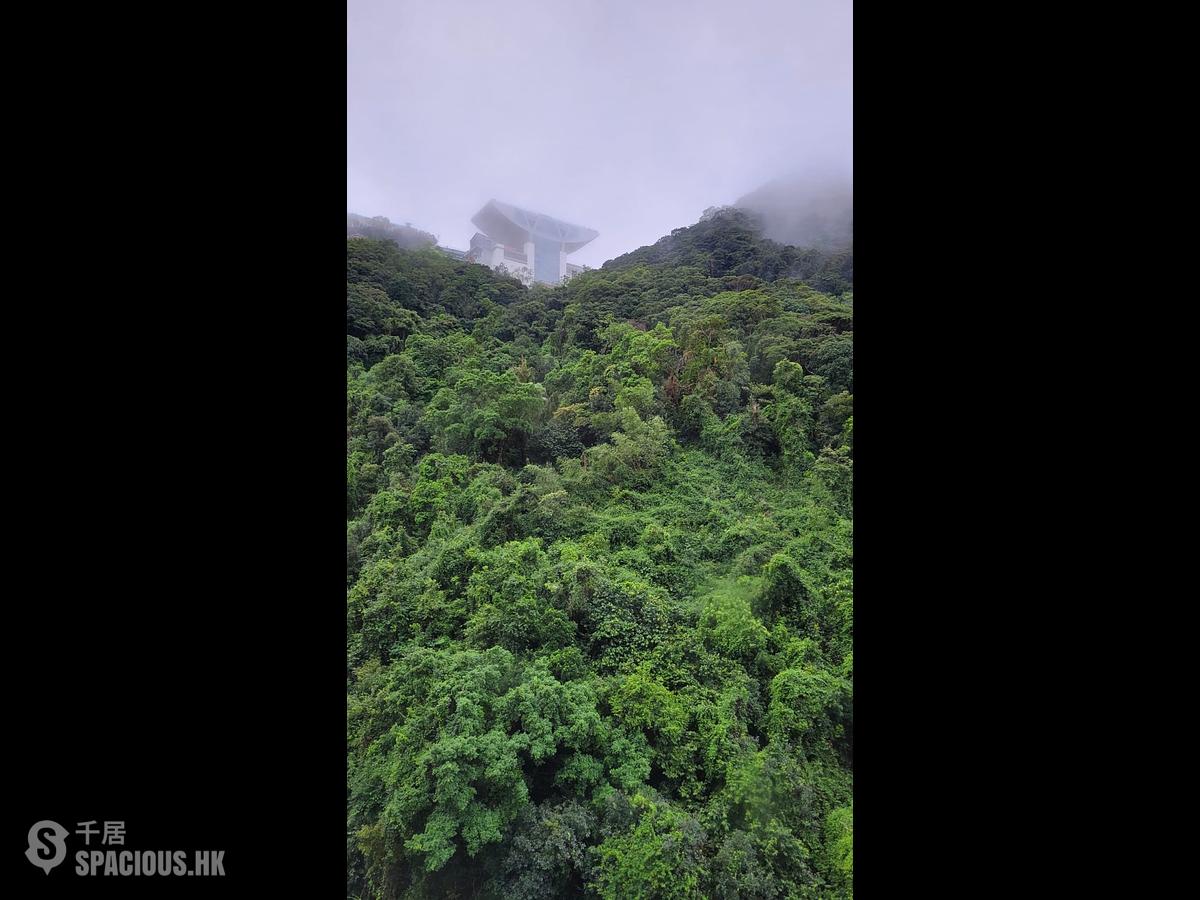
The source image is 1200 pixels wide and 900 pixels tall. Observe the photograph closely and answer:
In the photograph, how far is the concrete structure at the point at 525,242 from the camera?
486cm

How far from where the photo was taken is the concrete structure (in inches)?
191

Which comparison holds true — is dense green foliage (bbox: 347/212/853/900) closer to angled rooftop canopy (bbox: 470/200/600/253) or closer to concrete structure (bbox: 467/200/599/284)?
concrete structure (bbox: 467/200/599/284)
